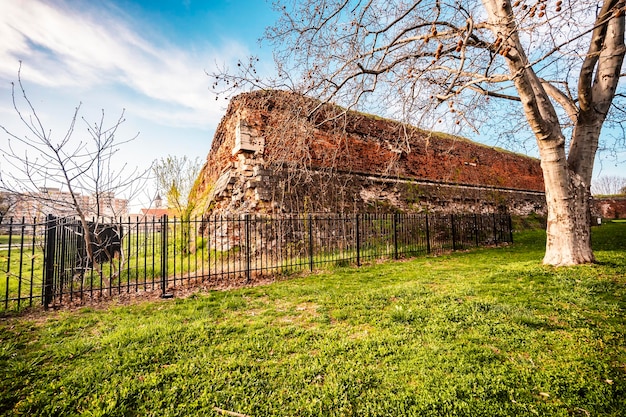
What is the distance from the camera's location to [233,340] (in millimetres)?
3336

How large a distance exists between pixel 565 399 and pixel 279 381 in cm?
221

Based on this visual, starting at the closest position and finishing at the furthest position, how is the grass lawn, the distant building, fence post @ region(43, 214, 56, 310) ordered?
1. the grass lawn
2. fence post @ region(43, 214, 56, 310)
3. the distant building

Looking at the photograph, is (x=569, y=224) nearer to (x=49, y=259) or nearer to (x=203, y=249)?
(x=203, y=249)

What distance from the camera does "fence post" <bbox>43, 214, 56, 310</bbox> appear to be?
16.3 ft

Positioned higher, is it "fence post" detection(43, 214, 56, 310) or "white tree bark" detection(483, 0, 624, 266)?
"white tree bark" detection(483, 0, 624, 266)

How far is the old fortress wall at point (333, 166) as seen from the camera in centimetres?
837

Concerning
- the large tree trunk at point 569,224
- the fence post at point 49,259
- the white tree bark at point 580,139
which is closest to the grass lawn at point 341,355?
the fence post at point 49,259

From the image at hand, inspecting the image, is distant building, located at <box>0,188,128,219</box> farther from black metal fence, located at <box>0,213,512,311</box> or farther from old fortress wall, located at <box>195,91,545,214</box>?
old fortress wall, located at <box>195,91,545,214</box>

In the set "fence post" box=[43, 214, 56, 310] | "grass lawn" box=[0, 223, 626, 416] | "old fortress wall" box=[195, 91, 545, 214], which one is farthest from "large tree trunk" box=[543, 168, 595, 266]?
"fence post" box=[43, 214, 56, 310]

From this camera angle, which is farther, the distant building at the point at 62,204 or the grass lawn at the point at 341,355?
the distant building at the point at 62,204

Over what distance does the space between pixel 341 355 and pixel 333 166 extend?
771cm

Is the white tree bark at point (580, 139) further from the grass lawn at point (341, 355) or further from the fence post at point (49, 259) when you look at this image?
the fence post at point (49, 259)

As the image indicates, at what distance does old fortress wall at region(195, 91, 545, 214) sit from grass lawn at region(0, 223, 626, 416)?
404cm

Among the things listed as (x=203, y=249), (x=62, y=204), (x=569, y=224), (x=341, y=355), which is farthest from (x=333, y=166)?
(x=341, y=355)
